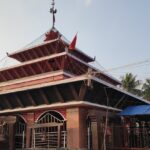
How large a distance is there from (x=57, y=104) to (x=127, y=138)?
469 centimetres

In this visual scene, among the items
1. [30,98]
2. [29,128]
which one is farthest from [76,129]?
[30,98]

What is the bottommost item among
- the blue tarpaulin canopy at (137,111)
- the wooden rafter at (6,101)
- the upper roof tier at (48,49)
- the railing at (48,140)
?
the railing at (48,140)

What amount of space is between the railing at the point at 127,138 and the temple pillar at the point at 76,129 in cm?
145

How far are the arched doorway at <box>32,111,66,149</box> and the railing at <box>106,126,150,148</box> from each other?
273cm

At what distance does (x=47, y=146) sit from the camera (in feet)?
50.9

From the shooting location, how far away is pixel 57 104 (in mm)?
15672

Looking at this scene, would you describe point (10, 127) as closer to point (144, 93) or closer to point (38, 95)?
point (38, 95)

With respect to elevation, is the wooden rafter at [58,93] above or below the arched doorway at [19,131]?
above

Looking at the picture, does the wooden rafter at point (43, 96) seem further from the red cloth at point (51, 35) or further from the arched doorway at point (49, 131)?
the red cloth at point (51, 35)

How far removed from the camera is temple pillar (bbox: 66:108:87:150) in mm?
14578

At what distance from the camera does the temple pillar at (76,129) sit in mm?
14578

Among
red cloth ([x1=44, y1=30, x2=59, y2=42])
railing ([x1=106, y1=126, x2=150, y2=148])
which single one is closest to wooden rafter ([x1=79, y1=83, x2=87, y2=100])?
railing ([x1=106, y1=126, x2=150, y2=148])

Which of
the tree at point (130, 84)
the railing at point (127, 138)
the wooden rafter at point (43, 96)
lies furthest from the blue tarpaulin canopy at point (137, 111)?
the tree at point (130, 84)

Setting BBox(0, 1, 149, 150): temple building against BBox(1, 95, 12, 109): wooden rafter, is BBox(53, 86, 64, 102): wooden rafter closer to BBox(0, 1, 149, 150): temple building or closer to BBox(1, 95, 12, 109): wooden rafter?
→ BBox(0, 1, 149, 150): temple building
